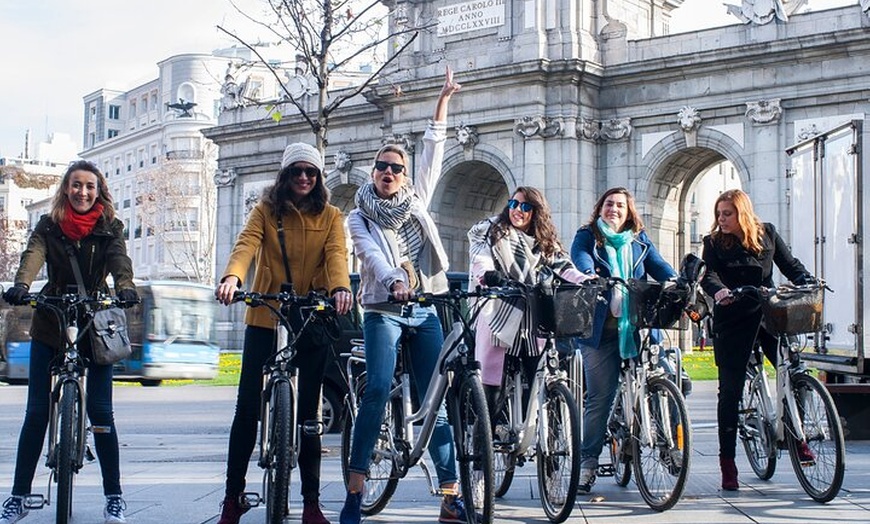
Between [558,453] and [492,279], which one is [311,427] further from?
[558,453]

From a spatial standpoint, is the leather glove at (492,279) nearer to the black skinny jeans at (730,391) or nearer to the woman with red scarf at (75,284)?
the woman with red scarf at (75,284)

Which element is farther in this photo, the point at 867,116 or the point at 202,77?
Result: the point at 202,77

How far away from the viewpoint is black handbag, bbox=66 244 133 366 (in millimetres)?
7043

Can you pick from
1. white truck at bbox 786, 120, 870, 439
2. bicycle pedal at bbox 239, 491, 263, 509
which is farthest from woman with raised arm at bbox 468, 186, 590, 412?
white truck at bbox 786, 120, 870, 439

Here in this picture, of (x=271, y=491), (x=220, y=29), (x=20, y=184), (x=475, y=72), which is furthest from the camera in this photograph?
(x=20, y=184)

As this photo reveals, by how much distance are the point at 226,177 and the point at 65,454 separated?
40.2 m

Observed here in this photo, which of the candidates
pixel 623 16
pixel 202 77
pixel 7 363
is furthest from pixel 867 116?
pixel 202 77

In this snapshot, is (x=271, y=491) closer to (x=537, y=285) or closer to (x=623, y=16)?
(x=537, y=285)

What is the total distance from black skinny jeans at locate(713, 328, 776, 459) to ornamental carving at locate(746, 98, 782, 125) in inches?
958

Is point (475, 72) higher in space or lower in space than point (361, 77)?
lower

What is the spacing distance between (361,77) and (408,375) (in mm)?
70437

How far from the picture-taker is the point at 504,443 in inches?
285

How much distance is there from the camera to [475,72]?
34969mm

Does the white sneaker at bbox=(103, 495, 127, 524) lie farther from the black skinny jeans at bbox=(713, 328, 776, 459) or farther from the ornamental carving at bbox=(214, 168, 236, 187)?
the ornamental carving at bbox=(214, 168, 236, 187)
